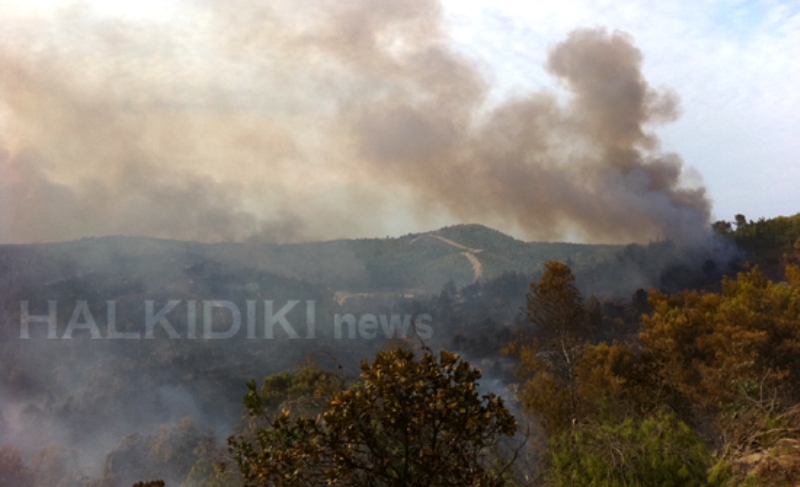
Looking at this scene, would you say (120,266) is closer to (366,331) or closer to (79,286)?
(79,286)

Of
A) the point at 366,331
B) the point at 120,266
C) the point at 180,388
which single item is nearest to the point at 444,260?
the point at 366,331

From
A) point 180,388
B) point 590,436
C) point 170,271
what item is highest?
point 170,271

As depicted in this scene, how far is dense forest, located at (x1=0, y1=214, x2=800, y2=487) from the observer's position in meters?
8.28

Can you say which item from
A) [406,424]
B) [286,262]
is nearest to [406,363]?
[406,424]

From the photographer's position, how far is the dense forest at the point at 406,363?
8281 mm

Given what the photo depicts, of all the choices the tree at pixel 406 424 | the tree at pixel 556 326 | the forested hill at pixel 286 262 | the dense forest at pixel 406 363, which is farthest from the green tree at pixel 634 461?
the forested hill at pixel 286 262

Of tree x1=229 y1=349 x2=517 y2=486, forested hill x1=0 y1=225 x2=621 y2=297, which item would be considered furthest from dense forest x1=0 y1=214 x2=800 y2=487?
forested hill x1=0 y1=225 x2=621 y2=297

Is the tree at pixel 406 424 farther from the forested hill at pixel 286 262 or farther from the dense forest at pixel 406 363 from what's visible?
the forested hill at pixel 286 262

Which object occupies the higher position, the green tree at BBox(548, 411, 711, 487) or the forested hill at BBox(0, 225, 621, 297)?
the forested hill at BBox(0, 225, 621, 297)

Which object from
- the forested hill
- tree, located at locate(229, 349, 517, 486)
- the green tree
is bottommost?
the green tree

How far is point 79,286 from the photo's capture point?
10519cm

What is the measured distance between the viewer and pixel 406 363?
7820 millimetres

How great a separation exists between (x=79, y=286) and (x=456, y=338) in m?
58.1

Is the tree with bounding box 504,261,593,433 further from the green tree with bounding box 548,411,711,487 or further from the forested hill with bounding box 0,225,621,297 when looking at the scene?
the forested hill with bounding box 0,225,621,297
